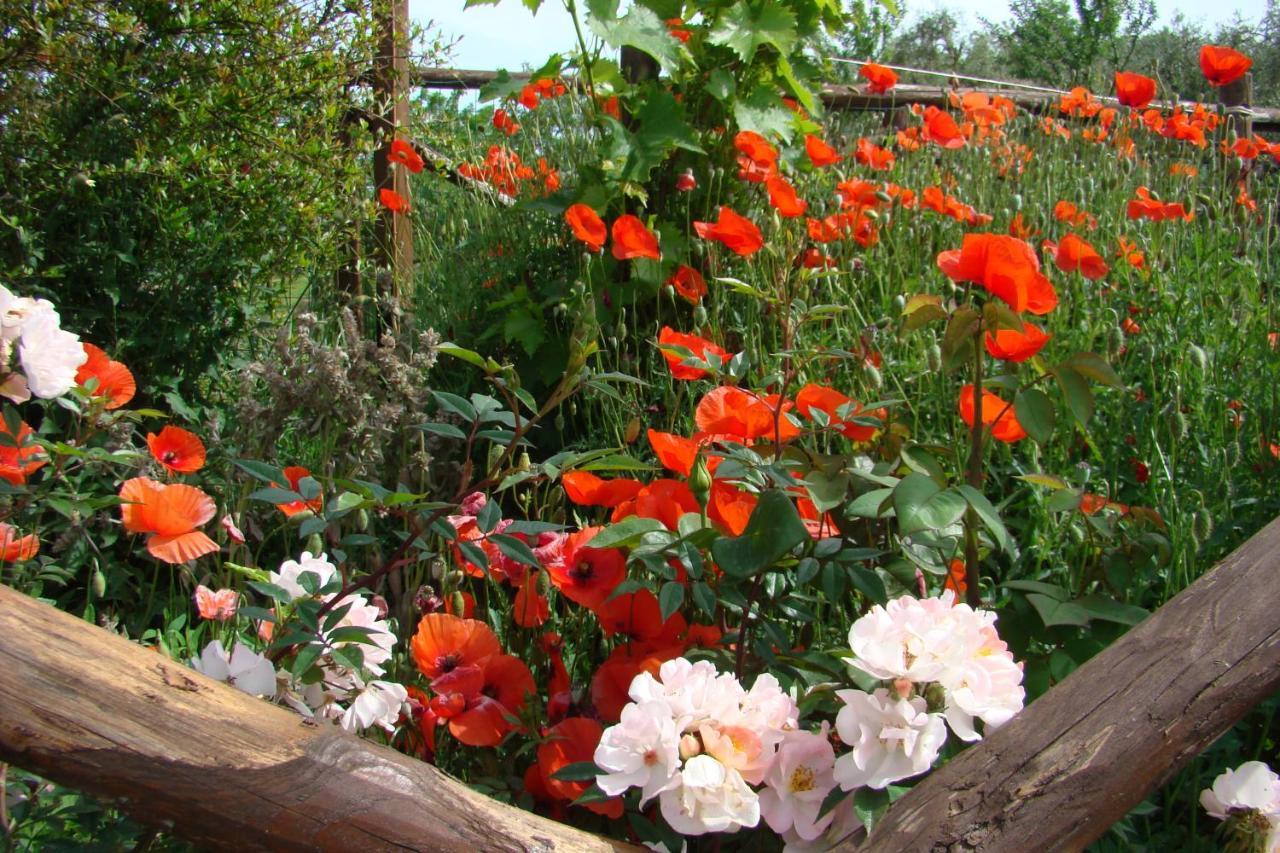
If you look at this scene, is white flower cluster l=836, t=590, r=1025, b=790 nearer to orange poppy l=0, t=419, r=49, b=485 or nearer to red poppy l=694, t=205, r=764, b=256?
orange poppy l=0, t=419, r=49, b=485

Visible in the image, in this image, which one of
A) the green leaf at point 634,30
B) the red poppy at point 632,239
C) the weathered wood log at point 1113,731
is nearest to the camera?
the weathered wood log at point 1113,731

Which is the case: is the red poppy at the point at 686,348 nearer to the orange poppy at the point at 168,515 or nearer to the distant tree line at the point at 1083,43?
the orange poppy at the point at 168,515

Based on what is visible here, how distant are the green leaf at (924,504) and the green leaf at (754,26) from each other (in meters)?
2.01

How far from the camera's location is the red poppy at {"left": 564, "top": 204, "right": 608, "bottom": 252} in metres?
2.75

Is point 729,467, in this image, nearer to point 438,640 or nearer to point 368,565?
point 438,640

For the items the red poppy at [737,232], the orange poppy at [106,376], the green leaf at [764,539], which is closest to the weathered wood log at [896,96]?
the red poppy at [737,232]

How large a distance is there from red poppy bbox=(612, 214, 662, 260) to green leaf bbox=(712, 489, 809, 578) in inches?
51.9

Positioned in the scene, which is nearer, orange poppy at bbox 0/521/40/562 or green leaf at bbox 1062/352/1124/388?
green leaf at bbox 1062/352/1124/388

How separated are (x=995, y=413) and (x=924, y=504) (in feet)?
1.69

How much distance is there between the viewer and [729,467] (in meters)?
1.41

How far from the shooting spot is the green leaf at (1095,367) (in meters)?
1.41

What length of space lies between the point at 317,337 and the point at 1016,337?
8.43ft

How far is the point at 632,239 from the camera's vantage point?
8.55ft

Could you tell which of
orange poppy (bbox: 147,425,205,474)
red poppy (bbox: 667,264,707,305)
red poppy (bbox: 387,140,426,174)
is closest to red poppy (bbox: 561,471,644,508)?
orange poppy (bbox: 147,425,205,474)
